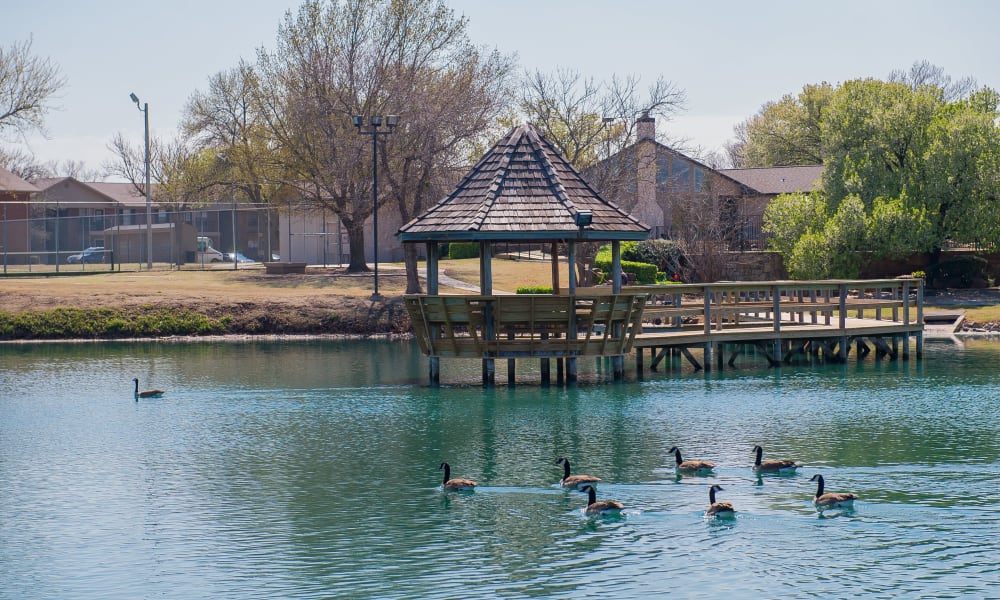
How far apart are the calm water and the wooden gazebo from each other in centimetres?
120

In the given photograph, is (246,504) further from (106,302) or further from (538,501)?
(106,302)

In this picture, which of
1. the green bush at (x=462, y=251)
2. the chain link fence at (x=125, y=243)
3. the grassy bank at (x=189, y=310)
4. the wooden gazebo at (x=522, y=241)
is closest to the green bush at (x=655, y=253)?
the grassy bank at (x=189, y=310)

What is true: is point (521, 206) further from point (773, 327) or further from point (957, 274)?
point (957, 274)

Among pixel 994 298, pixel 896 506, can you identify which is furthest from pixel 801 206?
pixel 896 506

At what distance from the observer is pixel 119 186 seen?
112m

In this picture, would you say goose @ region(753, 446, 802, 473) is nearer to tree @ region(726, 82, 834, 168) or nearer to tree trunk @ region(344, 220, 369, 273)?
tree trunk @ region(344, 220, 369, 273)

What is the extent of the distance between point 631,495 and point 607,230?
12427 millimetres

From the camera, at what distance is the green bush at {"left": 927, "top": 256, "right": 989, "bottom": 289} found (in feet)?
179

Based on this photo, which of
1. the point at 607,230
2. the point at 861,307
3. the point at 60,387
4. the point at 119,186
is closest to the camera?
the point at 607,230

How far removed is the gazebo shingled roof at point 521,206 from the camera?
3011 centimetres

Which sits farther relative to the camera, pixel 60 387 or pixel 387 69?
pixel 387 69

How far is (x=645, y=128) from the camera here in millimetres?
60312

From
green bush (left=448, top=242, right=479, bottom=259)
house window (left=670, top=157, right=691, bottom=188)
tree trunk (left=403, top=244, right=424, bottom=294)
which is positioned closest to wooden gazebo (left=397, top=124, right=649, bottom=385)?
tree trunk (left=403, top=244, right=424, bottom=294)

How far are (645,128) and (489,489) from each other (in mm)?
42652
